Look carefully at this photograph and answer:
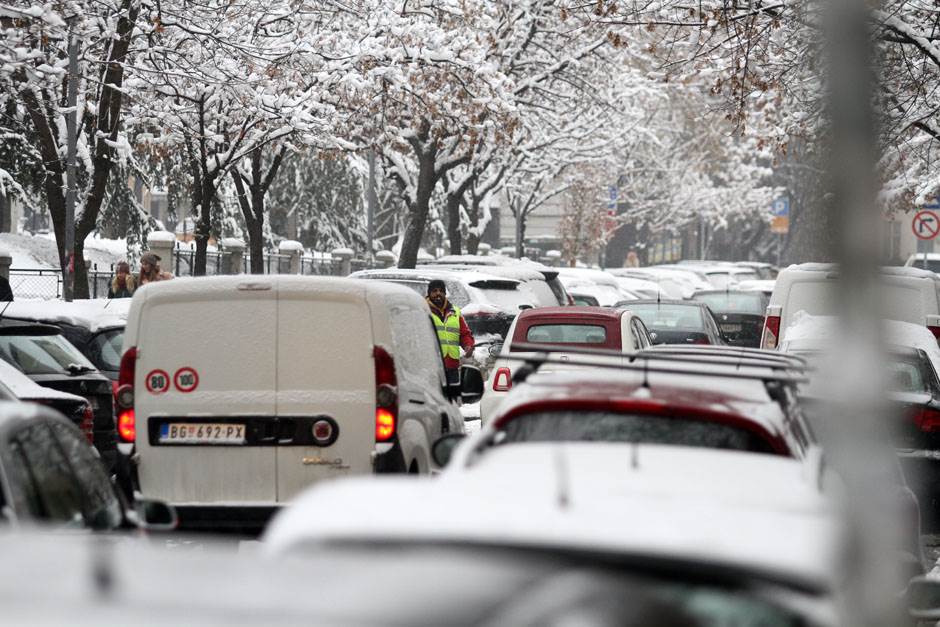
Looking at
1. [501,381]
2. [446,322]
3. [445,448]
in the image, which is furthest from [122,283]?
[445,448]

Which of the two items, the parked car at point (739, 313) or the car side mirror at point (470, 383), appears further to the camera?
the parked car at point (739, 313)

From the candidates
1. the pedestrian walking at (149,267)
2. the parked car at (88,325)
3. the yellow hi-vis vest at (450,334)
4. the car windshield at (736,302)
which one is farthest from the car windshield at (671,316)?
the parked car at (88,325)

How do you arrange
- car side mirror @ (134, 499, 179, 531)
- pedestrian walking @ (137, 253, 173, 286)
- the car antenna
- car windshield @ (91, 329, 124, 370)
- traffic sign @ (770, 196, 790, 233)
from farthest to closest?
traffic sign @ (770, 196, 790, 233) → pedestrian walking @ (137, 253, 173, 286) → car windshield @ (91, 329, 124, 370) → car side mirror @ (134, 499, 179, 531) → the car antenna

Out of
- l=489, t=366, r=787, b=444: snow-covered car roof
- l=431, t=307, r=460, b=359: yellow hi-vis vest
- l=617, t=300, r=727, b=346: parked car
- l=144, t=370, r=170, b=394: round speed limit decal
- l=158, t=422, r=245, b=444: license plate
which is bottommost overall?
l=617, t=300, r=727, b=346: parked car

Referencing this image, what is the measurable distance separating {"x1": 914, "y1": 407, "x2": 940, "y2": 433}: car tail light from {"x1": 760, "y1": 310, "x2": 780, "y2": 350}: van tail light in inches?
266

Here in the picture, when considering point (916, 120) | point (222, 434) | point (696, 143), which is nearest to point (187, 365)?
point (222, 434)

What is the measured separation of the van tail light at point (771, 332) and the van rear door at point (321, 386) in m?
10.5

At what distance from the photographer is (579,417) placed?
18.6ft

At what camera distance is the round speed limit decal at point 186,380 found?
9.00 metres

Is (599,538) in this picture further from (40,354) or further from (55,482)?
(40,354)

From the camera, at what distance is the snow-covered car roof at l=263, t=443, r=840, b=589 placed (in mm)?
2855

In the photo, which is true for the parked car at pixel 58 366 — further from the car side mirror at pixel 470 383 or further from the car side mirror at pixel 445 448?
the car side mirror at pixel 445 448

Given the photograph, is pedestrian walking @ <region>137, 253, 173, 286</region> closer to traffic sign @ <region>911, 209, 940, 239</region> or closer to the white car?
the white car

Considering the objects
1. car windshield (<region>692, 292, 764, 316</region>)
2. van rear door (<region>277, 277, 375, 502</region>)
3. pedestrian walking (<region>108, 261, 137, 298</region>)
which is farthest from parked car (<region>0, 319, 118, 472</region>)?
car windshield (<region>692, 292, 764, 316</region>)
